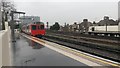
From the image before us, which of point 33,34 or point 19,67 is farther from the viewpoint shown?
point 33,34

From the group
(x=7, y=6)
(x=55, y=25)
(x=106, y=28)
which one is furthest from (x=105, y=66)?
(x=55, y=25)

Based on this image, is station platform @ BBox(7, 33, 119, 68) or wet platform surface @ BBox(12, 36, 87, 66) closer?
station platform @ BBox(7, 33, 119, 68)

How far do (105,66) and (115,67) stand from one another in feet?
1.39

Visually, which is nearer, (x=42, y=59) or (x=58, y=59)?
(x=58, y=59)

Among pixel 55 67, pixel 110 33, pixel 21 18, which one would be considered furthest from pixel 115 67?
pixel 21 18

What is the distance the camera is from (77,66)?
362 inches

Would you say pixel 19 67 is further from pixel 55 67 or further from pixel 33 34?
pixel 33 34

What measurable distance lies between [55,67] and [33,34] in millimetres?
31965

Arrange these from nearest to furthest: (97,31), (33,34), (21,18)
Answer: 1. (33,34)
2. (97,31)
3. (21,18)

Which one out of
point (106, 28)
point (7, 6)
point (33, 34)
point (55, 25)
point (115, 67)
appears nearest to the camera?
point (115, 67)

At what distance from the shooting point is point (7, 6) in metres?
60.8

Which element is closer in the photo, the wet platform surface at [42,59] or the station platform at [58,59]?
the station platform at [58,59]

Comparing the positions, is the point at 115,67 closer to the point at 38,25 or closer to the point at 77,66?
the point at 77,66

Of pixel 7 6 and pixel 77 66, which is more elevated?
pixel 7 6
